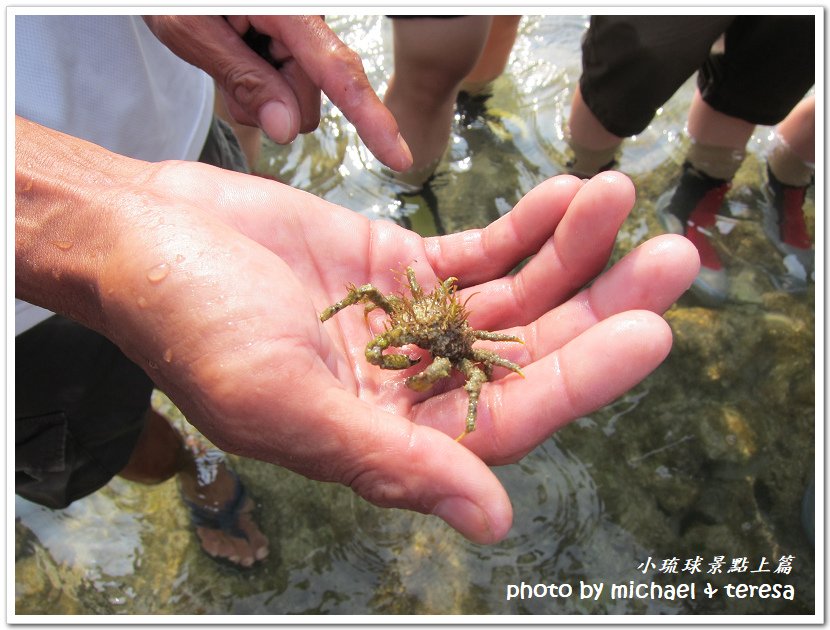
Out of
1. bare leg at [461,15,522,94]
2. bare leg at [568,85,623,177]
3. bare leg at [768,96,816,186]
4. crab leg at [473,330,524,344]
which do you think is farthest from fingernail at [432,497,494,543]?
bare leg at [768,96,816,186]

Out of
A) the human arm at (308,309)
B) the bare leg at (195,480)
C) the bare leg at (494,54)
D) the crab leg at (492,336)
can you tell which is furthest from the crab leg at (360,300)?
the bare leg at (494,54)

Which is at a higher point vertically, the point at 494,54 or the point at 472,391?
the point at 494,54

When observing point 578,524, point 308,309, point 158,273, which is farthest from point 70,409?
point 578,524

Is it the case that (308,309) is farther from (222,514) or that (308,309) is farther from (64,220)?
(222,514)

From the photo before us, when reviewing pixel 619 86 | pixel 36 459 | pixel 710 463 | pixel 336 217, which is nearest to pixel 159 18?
pixel 336 217

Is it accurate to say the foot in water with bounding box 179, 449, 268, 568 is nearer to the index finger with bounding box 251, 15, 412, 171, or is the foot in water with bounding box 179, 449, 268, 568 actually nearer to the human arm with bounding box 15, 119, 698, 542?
the human arm with bounding box 15, 119, 698, 542

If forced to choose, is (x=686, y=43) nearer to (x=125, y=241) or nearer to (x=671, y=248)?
(x=671, y=248)
